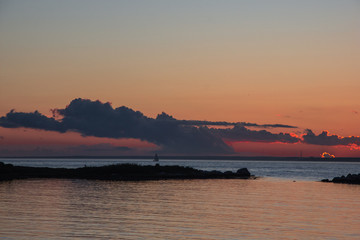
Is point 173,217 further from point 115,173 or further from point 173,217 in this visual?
point 115,173

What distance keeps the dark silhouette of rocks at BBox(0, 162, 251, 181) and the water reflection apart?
38700 mm

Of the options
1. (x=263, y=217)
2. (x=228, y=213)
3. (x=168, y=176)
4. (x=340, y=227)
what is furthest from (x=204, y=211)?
(x=168, y=176)

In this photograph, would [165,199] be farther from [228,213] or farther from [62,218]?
[62,218]

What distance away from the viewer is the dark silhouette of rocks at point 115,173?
88.3 meters

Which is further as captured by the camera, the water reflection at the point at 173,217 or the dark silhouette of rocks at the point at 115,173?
the dark silhouette of rocks at the point at 115,173

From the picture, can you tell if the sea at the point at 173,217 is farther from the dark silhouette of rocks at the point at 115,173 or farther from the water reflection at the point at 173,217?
the dark silhouette of rocks at the point at 115,173

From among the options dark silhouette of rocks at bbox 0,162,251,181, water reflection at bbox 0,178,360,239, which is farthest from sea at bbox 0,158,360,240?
dark silhouette of rocks at bbox 0,162,251,181

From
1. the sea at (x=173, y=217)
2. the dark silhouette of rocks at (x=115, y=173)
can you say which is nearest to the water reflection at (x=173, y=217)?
the sea at (x=173, y=217)

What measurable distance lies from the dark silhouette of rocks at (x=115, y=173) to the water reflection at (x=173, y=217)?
38.7 meters

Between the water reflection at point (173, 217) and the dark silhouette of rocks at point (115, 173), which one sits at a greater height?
the dark silhouette of rocks at point (115, 173)

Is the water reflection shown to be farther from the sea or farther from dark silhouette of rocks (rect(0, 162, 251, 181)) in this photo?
dark silhouette of rocks (rect(0, 162, 251, 181))

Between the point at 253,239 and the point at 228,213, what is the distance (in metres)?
10.8

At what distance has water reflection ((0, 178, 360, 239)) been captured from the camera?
27.7 m

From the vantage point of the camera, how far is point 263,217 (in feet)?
115
